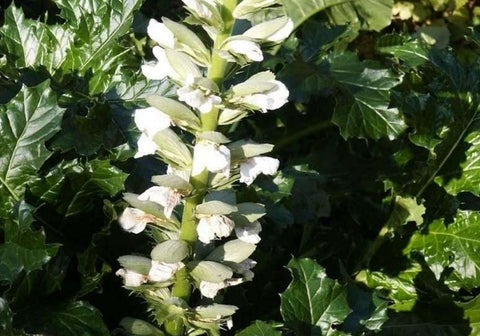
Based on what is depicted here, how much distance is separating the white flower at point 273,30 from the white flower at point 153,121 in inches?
9.6

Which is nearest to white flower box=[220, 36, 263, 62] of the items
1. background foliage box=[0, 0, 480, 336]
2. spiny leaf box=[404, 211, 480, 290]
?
background foliage box=[0, 0, 480, 336]

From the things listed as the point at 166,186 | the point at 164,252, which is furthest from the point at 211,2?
the point at 164,252

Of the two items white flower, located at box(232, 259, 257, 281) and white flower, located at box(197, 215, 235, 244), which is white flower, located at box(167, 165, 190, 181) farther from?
white flower, located at box(232, 259, 257, 281)

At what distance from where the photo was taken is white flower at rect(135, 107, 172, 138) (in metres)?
1.63

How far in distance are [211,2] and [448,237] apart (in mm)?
1351

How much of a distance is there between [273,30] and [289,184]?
94 centimetres

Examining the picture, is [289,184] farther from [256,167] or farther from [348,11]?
[348,11]

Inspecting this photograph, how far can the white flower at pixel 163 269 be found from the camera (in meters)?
1.75

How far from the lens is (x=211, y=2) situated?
5.28 ft

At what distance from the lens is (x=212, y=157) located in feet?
5.20

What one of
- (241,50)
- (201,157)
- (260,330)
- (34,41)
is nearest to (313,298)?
(260,330)

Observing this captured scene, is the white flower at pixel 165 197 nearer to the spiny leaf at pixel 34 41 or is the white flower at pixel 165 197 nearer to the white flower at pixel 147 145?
the white flower at pixel 147 145

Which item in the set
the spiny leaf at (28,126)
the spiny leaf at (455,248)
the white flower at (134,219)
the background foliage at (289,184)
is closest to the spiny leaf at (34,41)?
the background foliage at (289,184)

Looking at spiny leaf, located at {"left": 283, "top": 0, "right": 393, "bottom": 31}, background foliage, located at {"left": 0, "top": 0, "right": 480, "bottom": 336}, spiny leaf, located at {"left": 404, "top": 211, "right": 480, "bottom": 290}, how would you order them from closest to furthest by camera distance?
background foliage, located at {"left": 0, "top": 0, "right": 480, "bottom": 336} → spiny leaf, located at {"left": 404, "top": 211, "right": 480, "bottom": 290} → spiny leaf, located at {"left": 283, "top": 0, "right": 393, "bottom": 31}
